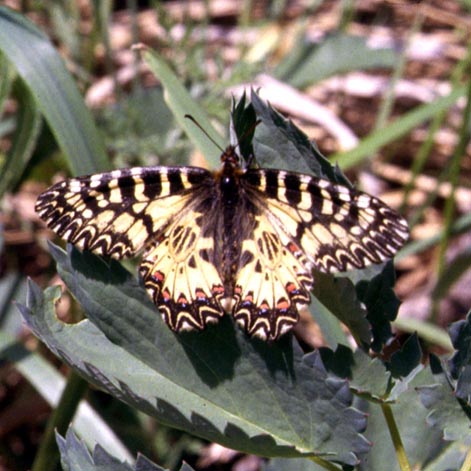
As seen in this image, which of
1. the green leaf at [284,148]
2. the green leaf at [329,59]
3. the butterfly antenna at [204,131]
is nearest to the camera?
the green leaf at [284,148]

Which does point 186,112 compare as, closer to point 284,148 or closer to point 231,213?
point 231,213

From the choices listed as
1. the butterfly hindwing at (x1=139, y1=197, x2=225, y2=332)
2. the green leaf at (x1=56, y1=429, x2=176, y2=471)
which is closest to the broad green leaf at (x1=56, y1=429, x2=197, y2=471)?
the green leaf at (x1=56, y1=429, x2=176, y2=471)

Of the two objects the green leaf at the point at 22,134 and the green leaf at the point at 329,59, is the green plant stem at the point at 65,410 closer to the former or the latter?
the green leaf at the point at 22,134

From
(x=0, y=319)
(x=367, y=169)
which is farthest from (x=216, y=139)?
(x=367, y=169)

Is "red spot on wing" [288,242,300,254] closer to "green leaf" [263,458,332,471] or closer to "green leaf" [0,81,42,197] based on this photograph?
"green leaf" [263,458,332,471]

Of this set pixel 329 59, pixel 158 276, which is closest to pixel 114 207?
pixel 158 276

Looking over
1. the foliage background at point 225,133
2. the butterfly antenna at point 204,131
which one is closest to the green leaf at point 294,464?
the foliage background at point 225,133
